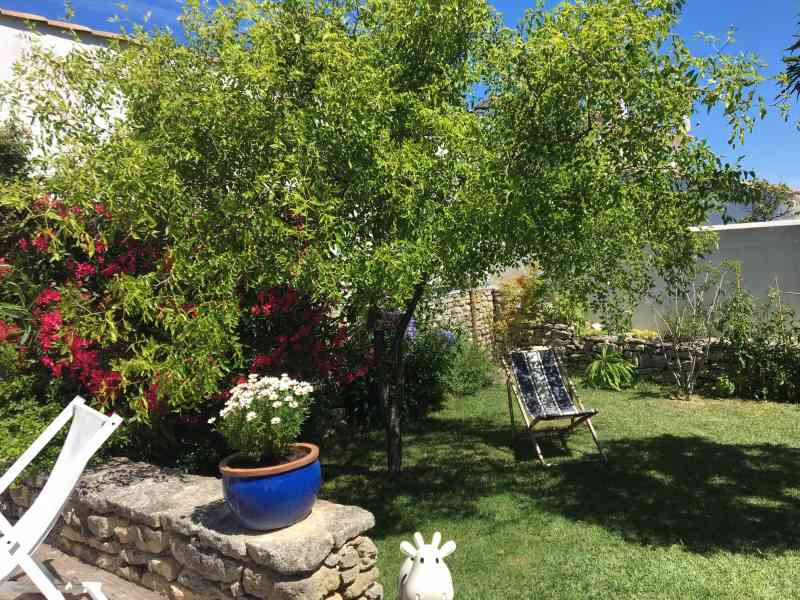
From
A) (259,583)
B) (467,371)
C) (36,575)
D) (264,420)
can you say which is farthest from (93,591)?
(467,371)

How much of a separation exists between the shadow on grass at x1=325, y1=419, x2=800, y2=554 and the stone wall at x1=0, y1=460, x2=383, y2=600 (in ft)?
5.26

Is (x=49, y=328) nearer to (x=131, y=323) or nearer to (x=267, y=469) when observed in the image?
(x=131, y=323)

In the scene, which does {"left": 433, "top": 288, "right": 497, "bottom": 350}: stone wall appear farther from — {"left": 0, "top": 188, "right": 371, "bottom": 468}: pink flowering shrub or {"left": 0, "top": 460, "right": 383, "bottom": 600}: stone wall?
{"left": 0, "top": 460, "right": 383, "bottom": 600}: stone wall

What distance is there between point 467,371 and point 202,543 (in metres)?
6.64

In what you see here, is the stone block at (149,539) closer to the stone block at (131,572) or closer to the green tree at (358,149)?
the stone block at (131,572)

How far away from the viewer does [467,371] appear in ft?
31.2

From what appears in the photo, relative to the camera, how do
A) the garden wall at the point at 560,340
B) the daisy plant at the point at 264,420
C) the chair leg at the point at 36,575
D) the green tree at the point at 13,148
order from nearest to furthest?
1. the chair leg at the point at 36,575
2. the daisy plant at the point at 264,420
3. the green tree at the point at 13,148
4. the garden wall at the point at 560,340

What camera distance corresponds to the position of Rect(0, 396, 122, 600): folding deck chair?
109 inches

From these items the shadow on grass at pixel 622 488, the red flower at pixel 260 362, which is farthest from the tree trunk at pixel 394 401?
the red flower at pixel 260 362

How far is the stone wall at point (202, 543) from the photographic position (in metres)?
2.93

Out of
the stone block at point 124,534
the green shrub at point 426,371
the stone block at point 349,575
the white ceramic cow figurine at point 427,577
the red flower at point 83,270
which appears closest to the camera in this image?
the white ceramic cow figurine at point 427,577

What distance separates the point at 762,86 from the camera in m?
4.07

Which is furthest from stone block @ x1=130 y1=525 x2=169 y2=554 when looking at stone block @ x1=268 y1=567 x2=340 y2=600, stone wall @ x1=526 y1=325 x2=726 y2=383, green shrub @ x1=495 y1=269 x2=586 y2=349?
green shrub @ x1=495 y1=269 x2=586 y2=349

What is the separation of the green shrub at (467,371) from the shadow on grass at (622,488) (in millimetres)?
2103
